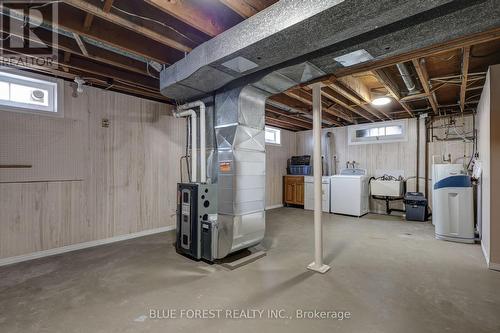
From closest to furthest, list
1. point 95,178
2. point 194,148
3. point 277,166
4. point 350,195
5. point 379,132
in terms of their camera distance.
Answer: point 194,148 < point 95,178 < point 350,195 < point 379,132 < point 277,166

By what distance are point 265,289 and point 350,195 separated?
13.2 feet

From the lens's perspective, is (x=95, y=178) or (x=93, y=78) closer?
(x=93, y=78)

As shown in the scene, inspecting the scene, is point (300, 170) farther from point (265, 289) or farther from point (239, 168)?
point (265, 289)

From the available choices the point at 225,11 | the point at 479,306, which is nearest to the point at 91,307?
the point at 225,11

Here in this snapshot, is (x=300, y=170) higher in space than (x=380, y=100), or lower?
lower

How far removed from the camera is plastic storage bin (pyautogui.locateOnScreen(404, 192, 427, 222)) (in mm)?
5008

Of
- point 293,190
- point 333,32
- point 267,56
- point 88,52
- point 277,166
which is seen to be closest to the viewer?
point 333,32

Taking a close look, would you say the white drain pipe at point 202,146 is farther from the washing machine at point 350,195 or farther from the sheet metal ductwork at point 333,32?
the washing machine at point 350,195

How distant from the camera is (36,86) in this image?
3.18 metres

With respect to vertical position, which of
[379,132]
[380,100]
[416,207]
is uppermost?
[380,100]

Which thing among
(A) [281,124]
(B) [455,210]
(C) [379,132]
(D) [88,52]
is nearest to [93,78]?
(D) [88,52]

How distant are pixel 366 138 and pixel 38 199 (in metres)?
6.74

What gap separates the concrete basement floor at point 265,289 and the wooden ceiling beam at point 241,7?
2432 mm

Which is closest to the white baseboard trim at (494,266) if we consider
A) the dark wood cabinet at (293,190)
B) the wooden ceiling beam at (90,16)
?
the dark wood cabinet at (293,190)
